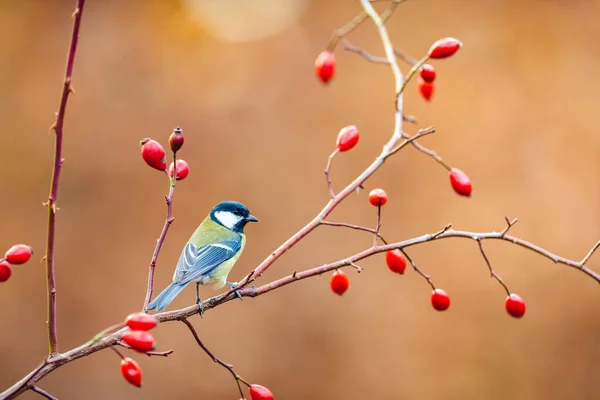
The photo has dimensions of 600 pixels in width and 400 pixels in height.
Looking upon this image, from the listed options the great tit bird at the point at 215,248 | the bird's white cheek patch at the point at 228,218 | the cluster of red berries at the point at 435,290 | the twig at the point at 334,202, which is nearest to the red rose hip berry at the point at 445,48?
the twig at the point at 334,202

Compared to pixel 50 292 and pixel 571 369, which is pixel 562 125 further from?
pixel 50 292

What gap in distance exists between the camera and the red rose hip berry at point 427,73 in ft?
5.16

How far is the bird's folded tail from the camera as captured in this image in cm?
139

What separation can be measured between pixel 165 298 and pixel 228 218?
2.24 feet

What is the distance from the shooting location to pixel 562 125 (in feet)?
16.6

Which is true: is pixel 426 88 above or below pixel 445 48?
below

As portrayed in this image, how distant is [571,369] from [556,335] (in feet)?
0.91

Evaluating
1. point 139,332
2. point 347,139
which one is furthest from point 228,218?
point 139,332

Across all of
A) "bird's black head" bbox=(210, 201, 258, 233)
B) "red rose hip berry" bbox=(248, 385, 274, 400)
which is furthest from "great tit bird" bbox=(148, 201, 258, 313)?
"red rose hip berry" bbox=(248, 385, 274, 400)

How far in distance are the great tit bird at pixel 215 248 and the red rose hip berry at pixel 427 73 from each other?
0.69 meters

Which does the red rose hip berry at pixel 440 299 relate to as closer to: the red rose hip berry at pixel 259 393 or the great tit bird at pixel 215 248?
the red rose hip berry at pixel 259 393

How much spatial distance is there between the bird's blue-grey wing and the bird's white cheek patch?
6 centimetres

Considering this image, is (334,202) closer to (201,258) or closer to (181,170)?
(181,170)

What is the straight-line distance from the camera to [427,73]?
5.18 ft
